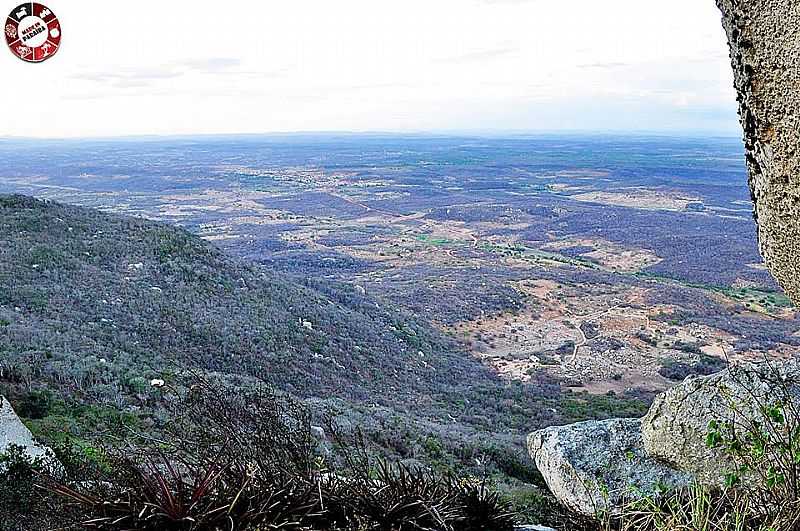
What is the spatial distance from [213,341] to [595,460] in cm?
1275

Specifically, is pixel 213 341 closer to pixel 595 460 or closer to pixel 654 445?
pixel 595 460

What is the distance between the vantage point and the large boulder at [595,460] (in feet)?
17.9

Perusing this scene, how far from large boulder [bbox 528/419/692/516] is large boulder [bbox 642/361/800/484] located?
0.12 metres

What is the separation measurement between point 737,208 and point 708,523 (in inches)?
3105

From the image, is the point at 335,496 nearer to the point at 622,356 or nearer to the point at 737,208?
the point at 622,356

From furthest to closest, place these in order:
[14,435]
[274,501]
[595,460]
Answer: [14,435] < [595,460] < [274,501]

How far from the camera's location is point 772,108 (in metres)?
1.82

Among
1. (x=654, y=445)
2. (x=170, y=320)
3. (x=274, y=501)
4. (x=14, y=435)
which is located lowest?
(x=170, y=320)

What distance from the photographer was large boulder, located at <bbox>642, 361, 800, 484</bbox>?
16.7ft

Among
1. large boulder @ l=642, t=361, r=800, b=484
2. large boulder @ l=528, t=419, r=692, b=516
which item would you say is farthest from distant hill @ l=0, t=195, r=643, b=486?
large boulder @ l=642, t=361, r=800, b=484

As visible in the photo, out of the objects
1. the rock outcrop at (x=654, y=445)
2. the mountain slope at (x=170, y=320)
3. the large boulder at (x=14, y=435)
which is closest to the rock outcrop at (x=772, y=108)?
the rock outcrop at (x=654, y=445)

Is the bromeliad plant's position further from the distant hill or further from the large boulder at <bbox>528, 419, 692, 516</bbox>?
the distant hill

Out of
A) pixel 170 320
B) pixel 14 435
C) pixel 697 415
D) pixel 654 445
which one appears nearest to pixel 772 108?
pixel 697 415

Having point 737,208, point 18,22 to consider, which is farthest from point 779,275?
point 737,208
